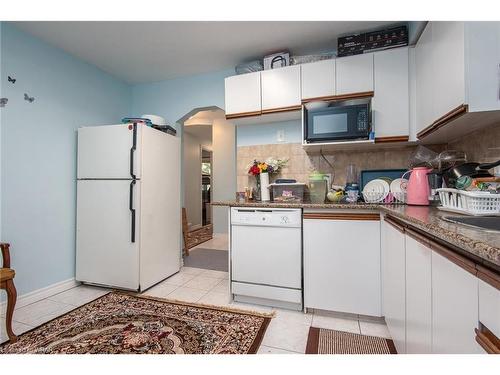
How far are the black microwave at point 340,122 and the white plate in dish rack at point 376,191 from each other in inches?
16.9

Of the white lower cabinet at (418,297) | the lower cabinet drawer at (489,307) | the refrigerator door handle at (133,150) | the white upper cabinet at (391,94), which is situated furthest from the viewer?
the refrigerator door handle at (133,150)

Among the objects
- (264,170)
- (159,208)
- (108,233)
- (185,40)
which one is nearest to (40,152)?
(108,233)

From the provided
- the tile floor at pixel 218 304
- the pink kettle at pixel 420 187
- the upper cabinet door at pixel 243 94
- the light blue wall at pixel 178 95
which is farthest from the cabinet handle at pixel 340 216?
the light blue wall at pixel 178 95

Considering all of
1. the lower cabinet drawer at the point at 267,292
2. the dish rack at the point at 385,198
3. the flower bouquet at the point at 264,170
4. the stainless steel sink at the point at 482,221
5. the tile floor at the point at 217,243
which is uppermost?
the flower bouquet at the point at 264,170

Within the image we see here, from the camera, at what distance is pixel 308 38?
7.27 feet

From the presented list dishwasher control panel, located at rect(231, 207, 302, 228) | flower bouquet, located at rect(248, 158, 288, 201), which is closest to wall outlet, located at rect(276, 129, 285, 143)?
flower bouquet, located at rect(248, 158, 288, 201)

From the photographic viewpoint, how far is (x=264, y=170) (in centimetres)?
239

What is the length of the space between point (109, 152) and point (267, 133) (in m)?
1.68

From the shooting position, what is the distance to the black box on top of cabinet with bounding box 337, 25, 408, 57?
193 cm

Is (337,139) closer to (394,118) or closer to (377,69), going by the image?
(394,118)

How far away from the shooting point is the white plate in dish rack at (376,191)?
200 cm

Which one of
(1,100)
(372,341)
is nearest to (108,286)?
(1,100)

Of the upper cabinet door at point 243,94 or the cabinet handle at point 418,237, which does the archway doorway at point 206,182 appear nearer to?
the upper cabinet door at point 243,94

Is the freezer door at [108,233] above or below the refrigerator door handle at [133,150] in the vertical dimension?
below
